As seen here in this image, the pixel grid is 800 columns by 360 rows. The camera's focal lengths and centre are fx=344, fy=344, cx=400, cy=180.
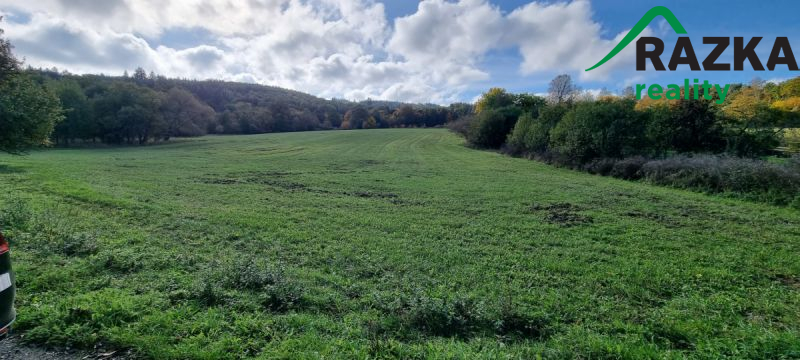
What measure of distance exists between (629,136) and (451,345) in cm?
2949

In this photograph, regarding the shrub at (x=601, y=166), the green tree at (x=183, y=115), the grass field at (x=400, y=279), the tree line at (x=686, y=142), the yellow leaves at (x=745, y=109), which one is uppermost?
the green tree at (x=183, y=115)

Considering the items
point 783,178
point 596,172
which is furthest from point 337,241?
point 596,172

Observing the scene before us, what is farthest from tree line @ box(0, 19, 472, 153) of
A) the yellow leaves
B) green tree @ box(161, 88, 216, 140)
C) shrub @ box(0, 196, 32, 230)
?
the yellow leaves

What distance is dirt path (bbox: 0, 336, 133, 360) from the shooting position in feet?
11.6

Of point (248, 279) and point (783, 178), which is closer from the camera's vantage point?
point (248, 279)

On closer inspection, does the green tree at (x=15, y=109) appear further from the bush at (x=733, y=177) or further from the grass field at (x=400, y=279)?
the bush at (x=733, y=177)

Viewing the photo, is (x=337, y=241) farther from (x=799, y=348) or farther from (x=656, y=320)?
(x=799, y=348)

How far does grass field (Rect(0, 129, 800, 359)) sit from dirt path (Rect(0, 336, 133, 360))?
126mm

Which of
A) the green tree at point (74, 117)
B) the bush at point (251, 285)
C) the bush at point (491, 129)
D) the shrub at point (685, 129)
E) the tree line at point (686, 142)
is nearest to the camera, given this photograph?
the bush at point (251, 285)

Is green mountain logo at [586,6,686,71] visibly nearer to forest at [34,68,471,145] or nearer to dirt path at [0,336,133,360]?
dirt path at [0,336,133,360]

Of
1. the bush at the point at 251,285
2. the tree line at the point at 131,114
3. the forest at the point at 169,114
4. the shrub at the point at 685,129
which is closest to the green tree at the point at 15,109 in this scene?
the tree line at the point at 131,114

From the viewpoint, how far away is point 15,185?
13.9 metres

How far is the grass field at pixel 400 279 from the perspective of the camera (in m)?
4.05

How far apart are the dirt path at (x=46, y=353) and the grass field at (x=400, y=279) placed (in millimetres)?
126
